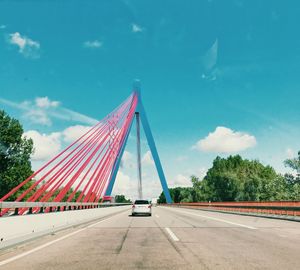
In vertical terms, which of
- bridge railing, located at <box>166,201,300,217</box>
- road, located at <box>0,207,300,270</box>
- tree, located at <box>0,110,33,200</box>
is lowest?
road, located at <box>0,207,300,270</box>

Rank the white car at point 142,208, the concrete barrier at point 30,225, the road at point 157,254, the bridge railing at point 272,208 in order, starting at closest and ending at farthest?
the road at point 157,254
the concrete barrier at point 30,225
the bridge railing at point 272,208
the white car at point 142,208

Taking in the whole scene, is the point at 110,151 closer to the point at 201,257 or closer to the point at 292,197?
the point at 201,257

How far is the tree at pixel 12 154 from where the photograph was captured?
38062mm

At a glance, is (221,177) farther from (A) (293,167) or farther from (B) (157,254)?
(B) (157,254)

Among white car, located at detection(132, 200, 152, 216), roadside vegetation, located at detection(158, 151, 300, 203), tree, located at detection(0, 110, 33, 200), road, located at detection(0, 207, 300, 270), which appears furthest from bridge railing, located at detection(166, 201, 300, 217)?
roadside vegetation, located at detection(158, 151, 300, 203)

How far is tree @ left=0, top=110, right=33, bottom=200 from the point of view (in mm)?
38062

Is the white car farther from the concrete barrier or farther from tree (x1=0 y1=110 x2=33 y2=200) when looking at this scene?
tree (x1=0 y1=110 x2=33 y2=200)

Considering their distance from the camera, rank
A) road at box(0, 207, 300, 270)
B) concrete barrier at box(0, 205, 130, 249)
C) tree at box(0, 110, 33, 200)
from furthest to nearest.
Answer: tree at box(0, 110, 33, 200) < concrete barrier at box(0, 205, 130, 249) < road at box(0, 207, 300, 270)

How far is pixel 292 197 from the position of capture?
73375mm

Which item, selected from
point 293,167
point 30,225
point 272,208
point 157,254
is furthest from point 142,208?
point 293,167

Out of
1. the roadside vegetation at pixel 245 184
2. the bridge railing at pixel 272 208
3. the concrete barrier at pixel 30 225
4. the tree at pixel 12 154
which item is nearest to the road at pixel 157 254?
the concrete barrier at pixel 30 225

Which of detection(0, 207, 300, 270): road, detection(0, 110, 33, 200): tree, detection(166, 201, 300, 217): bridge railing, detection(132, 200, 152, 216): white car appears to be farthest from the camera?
detection(0, 110, 33, 200): tree

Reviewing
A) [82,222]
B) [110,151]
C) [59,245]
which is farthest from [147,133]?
[59,245]

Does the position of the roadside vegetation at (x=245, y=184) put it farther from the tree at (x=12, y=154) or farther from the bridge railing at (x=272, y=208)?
the tree at (x=12, y=154)
